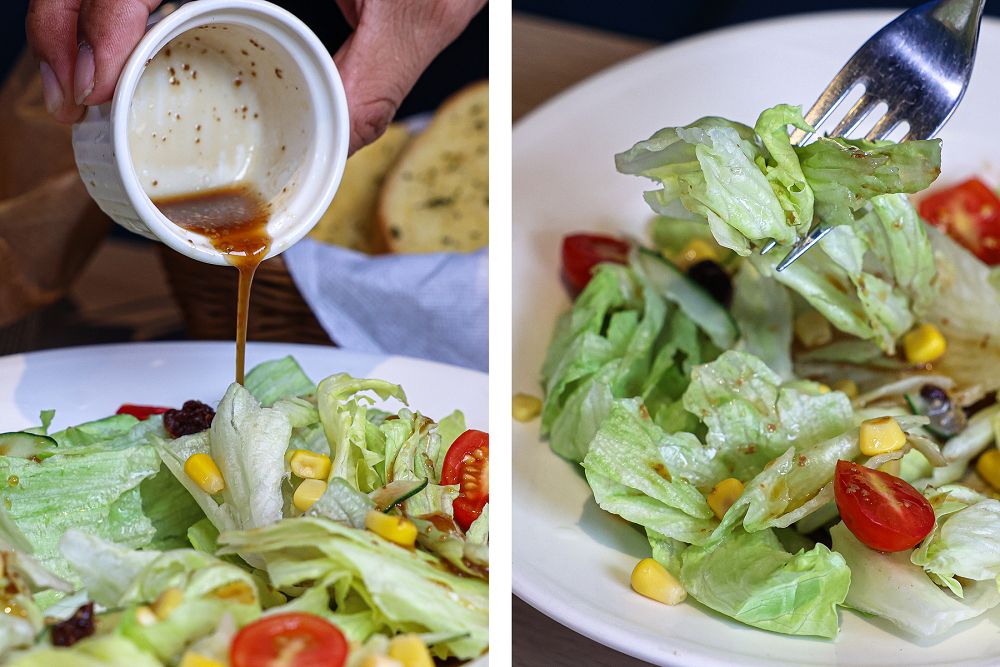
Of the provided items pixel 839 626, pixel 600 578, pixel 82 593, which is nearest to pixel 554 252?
pixel 600 578

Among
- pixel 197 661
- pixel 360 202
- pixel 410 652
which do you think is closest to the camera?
pixel 197 661

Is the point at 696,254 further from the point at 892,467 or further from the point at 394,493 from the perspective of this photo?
the point at 394,493

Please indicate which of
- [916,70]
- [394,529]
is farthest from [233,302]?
[916,70]

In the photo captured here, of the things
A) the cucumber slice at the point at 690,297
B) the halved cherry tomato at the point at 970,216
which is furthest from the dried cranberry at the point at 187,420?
the halved cherry tomato at the point at 970,216

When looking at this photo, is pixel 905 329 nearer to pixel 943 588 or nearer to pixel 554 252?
pixel 943 588

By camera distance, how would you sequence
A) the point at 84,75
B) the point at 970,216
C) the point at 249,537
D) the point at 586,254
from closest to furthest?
the point at 249,537
the point at 84,75
the point at 586,254
the point at 970,216

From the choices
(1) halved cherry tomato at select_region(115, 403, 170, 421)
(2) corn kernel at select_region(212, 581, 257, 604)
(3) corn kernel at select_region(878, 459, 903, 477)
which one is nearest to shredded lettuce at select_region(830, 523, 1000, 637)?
(3) corn kernel at select_region(878, 459, 903, 477)

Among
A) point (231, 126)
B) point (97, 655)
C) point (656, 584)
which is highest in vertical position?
point (231, 126)

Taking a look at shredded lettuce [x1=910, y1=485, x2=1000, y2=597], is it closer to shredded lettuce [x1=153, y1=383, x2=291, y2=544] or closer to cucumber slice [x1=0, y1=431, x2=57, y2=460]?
shredded lettuce [x1=153, y1=383, x2=291, y2=544]
